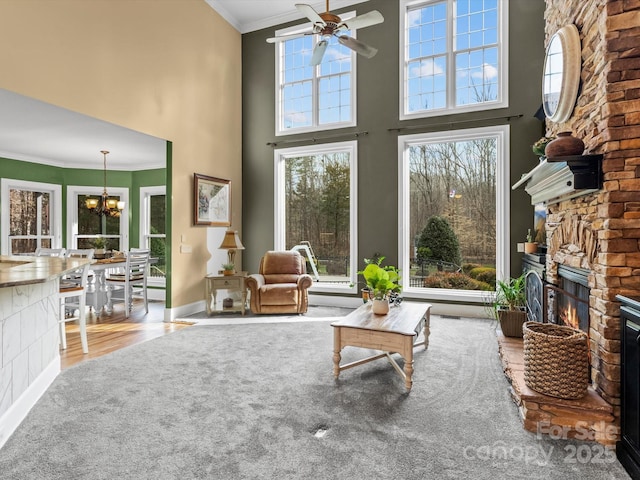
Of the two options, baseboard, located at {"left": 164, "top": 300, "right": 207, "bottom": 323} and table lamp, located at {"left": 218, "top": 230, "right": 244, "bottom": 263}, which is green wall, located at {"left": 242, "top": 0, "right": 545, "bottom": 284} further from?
baseboard, located at {"left": 164, "top": 300, "right": 207, "bottom": 323}

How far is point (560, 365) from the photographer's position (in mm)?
2279

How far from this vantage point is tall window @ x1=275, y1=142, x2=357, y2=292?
6.28 m

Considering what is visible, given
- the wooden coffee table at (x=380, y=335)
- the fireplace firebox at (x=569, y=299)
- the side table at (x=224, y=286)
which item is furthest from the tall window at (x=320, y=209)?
the fireplace firebox at (x=569, y=299)

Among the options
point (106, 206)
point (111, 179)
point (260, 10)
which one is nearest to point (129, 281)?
point (106, 206)

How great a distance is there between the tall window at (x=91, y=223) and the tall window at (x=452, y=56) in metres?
5.96

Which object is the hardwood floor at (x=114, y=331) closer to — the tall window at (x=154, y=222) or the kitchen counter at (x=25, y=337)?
the kitchen counter at (x=25, y=337)

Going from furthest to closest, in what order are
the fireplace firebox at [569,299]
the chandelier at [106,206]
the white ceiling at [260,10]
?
1. the chandelier at [106,206]
2. the white ceiling at [260,10]
3. the fireplace firebox at [569,299]

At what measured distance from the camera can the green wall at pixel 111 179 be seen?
23.6ft

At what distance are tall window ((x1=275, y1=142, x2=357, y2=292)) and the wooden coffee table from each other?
281 centimetres

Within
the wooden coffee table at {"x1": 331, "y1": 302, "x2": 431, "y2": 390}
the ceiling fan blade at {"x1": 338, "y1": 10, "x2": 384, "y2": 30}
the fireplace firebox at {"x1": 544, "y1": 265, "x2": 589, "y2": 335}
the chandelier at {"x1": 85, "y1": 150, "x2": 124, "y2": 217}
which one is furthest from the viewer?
the chandelier at {"x1": 85, "y1": 150, "x2": 124, "y2": 217}

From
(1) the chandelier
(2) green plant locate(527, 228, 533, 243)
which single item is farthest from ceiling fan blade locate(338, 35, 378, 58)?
(1) the chandelier

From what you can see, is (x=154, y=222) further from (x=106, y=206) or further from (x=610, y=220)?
(x=610, y=220)

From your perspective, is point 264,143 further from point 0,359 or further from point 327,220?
point 0,359

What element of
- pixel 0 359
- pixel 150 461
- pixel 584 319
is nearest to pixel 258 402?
pixel 150 461
